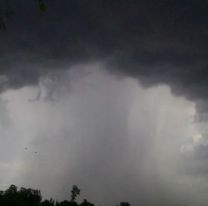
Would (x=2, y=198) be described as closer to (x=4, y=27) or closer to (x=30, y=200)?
(x=30, y=200)

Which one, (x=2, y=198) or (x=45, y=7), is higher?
(x=2, y=198)

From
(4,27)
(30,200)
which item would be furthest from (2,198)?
(4,27)

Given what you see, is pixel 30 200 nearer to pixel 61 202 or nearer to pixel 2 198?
pixel 61 202

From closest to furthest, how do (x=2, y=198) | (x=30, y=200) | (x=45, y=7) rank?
(x=45, y=7)
(x=2, y=198)
(x=30, y=200)

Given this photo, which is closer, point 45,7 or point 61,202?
point 45,7

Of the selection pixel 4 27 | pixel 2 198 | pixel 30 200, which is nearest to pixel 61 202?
pixel 30 200

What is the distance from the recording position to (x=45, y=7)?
1841cm

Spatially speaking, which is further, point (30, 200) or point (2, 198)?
point (30, 200)

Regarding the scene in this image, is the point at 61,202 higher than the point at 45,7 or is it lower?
higher

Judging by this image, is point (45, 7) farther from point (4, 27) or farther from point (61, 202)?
point (61, 202)

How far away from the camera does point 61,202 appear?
194 m

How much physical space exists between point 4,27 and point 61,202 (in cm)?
18119

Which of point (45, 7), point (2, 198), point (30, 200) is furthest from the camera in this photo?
point (30, 200)

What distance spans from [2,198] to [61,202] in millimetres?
47607
